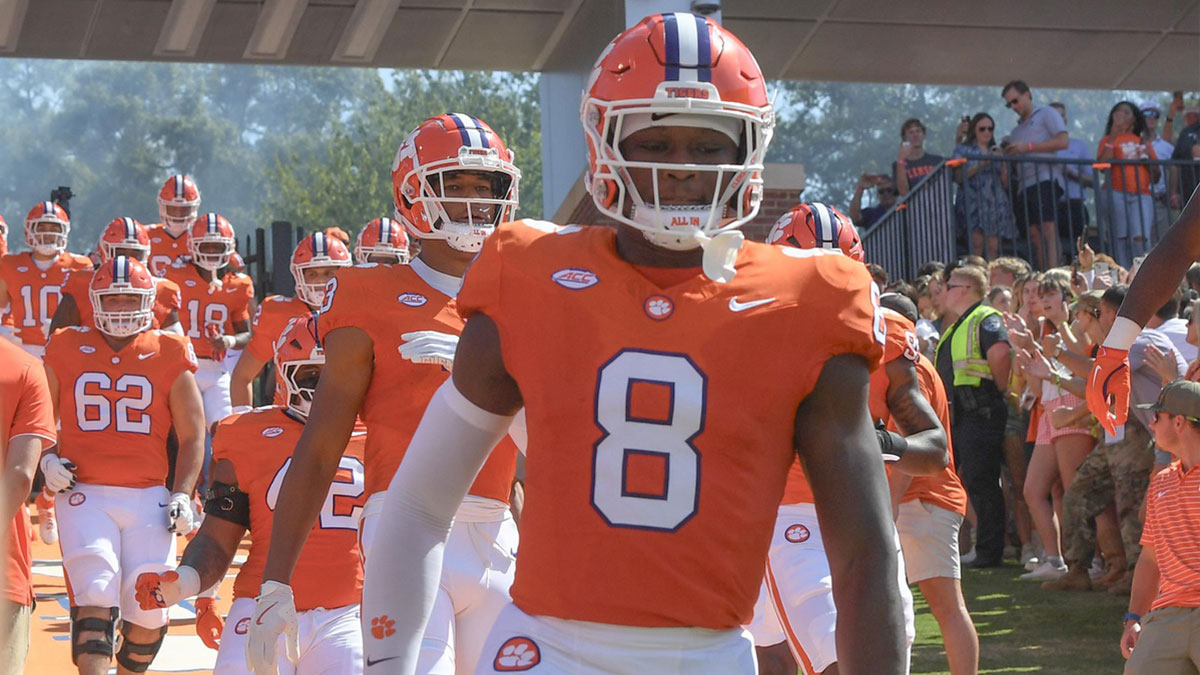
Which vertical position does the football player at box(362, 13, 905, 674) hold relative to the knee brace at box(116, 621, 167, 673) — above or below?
above

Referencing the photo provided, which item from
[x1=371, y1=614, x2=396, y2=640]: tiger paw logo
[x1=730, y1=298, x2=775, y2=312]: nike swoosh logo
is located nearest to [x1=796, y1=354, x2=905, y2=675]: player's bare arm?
[x1=730, y1=298, x2=775, y2=312]: nike swoosh logo

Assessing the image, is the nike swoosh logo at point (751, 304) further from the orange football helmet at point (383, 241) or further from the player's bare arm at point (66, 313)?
the player's bare arm at point (66, 313)

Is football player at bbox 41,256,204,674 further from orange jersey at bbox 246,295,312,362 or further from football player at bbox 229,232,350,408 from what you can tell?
orange jersey at bbox 246,295,312,362

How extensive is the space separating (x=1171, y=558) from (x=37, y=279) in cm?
1043

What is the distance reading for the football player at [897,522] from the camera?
17.5 feet

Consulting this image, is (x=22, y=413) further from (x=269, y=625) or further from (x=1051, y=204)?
(x=1051, y=204)

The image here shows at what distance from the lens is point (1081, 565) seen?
9.75 m

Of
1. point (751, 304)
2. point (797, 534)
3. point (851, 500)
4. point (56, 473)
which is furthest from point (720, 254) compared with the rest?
point (56, 473)

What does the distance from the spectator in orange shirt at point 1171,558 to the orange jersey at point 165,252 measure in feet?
30.6

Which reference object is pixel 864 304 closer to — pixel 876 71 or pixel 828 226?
pixel 828 226

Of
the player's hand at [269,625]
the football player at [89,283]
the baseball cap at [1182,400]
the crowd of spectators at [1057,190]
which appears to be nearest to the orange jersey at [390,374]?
the player's hand at [269,625]

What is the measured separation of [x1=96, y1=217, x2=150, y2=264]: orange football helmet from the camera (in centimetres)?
1277

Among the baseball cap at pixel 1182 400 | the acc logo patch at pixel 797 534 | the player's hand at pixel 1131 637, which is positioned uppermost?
the baseball cap at pixel 1182 400

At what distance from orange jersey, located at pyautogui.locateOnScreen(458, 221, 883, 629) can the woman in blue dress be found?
11.4 metres
